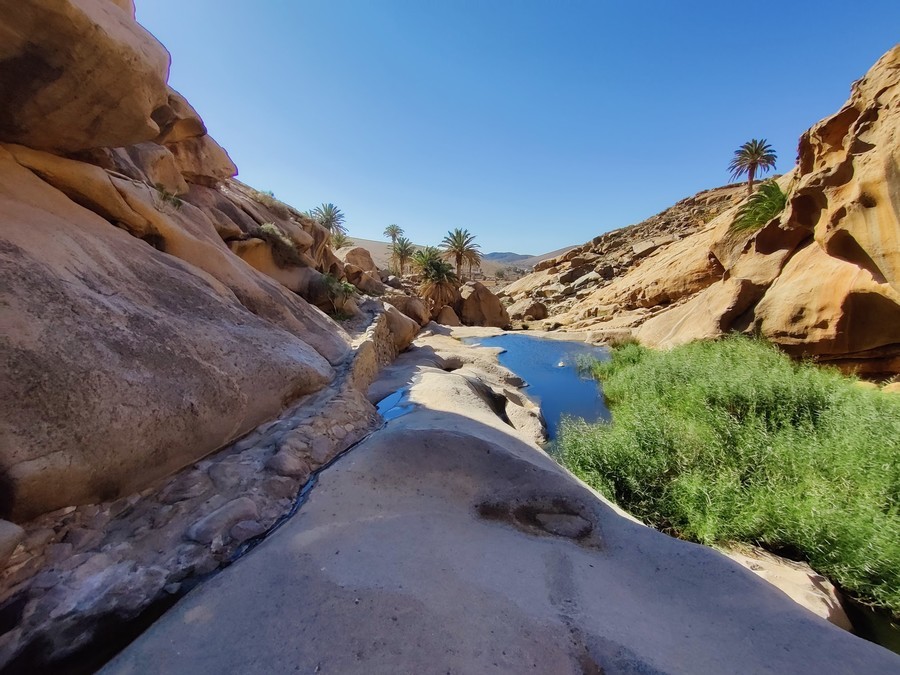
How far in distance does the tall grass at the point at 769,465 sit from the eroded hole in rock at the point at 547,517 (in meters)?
2.19

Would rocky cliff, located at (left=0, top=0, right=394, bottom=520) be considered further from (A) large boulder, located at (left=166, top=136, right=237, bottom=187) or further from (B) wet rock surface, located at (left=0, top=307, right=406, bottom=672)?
(A) large boulder, located at (left=166, top=136, right=237, bottom=187)

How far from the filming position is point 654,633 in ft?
10.3

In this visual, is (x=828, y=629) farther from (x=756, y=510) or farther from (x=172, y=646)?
(x=172, y=646)

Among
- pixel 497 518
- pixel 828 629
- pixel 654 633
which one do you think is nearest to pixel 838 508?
pixel 828 629

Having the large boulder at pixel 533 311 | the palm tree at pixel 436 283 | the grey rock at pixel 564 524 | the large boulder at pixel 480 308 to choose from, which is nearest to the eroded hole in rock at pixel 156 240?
the grey rock at pixel 564 524

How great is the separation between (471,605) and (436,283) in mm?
34897

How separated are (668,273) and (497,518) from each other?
27.5m

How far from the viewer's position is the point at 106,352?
4410 millimetres

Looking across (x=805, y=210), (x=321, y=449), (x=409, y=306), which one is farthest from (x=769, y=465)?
(x=409, y=306)

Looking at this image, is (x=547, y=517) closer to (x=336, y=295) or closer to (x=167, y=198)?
(x=167, y=198)

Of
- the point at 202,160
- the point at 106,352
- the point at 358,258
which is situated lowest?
the point at 106,352

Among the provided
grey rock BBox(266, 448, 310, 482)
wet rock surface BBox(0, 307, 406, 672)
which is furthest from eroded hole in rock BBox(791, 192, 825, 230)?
wet rock surface BBox(0, 307, 406, 672)

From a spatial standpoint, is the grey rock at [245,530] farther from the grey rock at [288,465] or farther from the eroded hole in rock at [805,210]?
the eroded hole in rock at [805,210]

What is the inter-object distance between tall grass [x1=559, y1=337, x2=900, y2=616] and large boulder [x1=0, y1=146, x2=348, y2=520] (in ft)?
21.5
